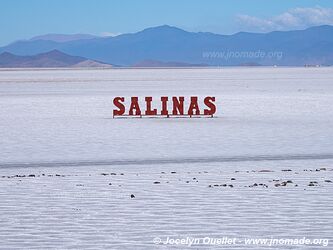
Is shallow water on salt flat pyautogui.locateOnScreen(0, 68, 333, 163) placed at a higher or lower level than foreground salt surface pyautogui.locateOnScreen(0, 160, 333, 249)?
higher

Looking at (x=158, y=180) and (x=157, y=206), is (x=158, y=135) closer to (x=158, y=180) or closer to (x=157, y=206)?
(x=158, y=180)

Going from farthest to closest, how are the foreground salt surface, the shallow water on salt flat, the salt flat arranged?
the shallow water on salt flat → the salt flat → the foreground salt surface

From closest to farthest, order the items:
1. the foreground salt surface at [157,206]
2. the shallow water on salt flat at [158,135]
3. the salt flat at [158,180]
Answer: the foreground salt surface at [157,206] → the salt flat at [158,180] → the shallow water on salt flat at [158,135]

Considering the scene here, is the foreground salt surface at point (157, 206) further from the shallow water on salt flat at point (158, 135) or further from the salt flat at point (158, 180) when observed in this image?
the shallow water on salt flat at point (158, 135)

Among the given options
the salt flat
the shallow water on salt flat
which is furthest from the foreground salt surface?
the shallow water on salt flat

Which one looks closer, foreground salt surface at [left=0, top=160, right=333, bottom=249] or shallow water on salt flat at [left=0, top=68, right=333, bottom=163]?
foreground salt surface at [left=0, top=160, right=333, bottom=249]

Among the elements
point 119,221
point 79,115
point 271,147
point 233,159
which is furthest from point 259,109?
point 119,221

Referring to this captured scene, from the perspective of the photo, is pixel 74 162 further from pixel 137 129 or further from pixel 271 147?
pixel 137 129

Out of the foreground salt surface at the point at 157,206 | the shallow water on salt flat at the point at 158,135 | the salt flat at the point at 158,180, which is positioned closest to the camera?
the foreground salt surface at the point at 157,206

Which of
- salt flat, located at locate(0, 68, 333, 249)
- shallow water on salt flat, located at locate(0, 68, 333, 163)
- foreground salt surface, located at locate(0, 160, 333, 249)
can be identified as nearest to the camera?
foreground salt surface, located at locate(0, 160, 333, 249)

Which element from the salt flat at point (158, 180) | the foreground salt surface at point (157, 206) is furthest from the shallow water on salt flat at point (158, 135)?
the foreground salt surface at point (157, 206)

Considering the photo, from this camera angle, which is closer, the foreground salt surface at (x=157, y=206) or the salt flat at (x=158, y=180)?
the foreground salt surface at (x=157, y=206)

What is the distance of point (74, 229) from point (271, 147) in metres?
9.07

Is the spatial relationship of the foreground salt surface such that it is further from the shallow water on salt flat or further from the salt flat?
the shallow water on salt flat
